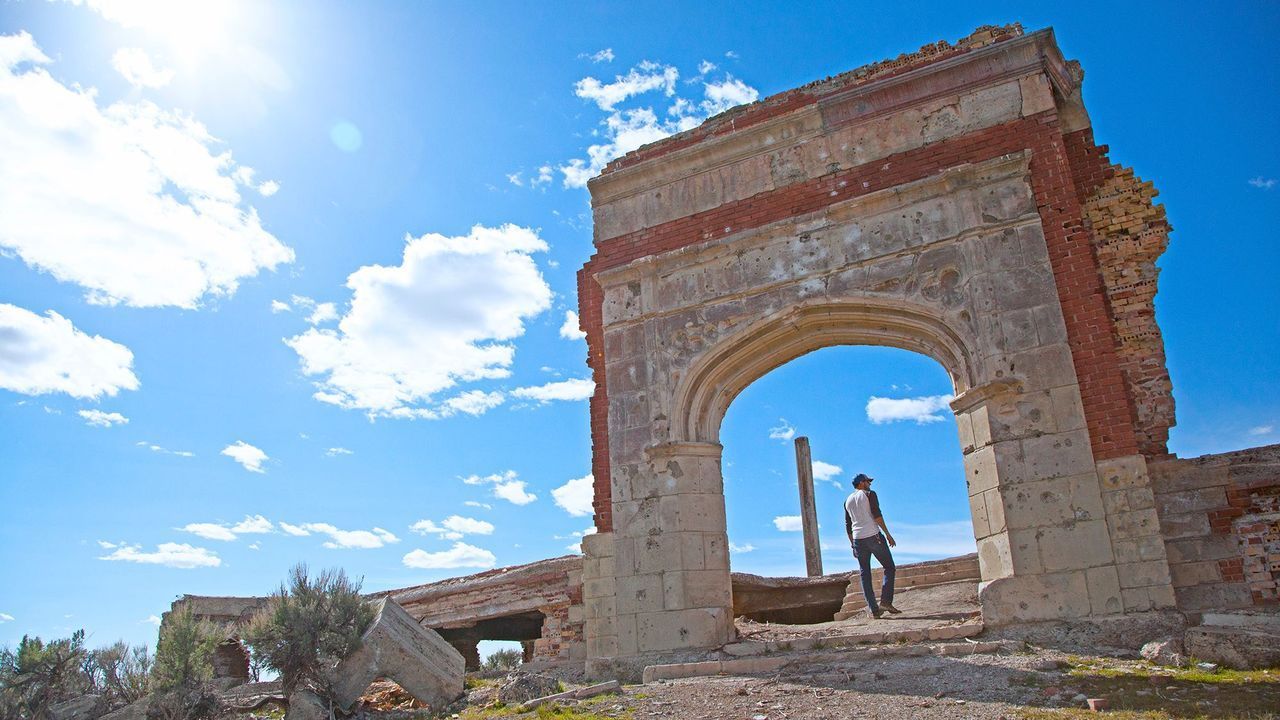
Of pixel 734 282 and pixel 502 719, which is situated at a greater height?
pixel 734 282

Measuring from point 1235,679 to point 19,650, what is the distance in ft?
32.2

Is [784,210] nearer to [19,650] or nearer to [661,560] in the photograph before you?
[661,560]

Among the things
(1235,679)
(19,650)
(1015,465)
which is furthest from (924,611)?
(19,650)

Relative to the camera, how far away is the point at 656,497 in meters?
9.00

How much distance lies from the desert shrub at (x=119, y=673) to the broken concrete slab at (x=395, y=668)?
5.76 feet

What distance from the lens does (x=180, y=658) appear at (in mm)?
7434

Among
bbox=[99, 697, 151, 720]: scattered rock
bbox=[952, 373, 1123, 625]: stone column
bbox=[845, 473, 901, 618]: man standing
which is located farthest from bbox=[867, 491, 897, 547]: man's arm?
bbox=[99, 697, 151, 720]: scattered rock

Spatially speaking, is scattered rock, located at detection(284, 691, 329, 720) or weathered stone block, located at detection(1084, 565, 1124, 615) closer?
weathered stone block, located at detection(1084, 565, 1124, 615)

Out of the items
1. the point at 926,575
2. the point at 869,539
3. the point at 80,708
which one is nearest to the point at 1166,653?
the point at 869,539

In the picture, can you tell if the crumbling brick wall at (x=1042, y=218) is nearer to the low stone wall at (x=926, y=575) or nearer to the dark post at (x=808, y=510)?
the low stone wall at (x=926, y=575)

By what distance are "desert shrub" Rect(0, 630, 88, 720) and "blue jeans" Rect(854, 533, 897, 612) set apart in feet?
24.9

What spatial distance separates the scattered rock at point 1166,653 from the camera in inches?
237

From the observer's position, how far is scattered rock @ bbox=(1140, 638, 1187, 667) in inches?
237

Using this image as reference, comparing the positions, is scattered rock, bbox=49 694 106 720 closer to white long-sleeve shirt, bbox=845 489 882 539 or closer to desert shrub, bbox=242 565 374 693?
→ desert shrub, bbox=242 565 374 693
